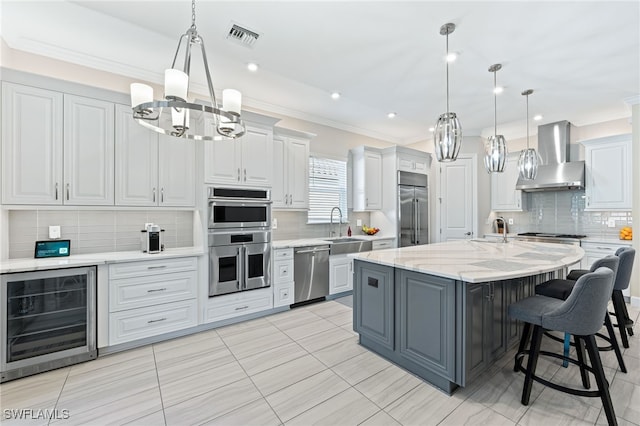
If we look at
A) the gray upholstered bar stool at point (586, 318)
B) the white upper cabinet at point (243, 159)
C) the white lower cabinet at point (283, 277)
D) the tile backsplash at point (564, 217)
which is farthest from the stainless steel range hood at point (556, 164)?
the white upper cabinet at point (243, 159)

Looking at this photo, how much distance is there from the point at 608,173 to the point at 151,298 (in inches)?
262

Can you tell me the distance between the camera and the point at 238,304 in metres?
3.47

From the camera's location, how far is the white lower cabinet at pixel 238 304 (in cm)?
329

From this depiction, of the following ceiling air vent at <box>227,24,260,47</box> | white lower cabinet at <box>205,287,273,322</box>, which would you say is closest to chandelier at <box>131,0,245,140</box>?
ceiling air vent at <box>227,24,260,47</box>

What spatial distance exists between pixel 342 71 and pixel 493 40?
60.4 inches

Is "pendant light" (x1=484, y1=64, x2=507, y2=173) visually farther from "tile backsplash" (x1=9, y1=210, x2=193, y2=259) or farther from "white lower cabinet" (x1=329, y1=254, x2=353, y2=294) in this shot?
"tile backsplash" (x1=9, y1=210, x2=193, y2=259)

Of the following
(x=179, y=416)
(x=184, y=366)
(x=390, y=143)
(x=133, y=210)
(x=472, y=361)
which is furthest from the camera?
(x=390, y=143)

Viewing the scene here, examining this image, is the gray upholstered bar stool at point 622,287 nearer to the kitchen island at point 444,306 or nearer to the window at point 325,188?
the kitchen island at point 444,306

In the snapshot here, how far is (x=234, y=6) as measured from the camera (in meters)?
2.28

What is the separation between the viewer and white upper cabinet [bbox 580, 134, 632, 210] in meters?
4.34

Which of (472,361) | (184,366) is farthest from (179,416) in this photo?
(472,361)

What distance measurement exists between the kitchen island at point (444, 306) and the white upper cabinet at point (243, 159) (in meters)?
1.77

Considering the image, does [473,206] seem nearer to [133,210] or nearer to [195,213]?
[195,213]

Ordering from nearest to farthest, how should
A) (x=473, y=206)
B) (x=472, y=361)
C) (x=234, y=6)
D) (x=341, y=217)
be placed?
1. (x=472, y=361)
2. (x=234, y=6)
3. (x=341, y=217)
4. (x=473, y=206)
